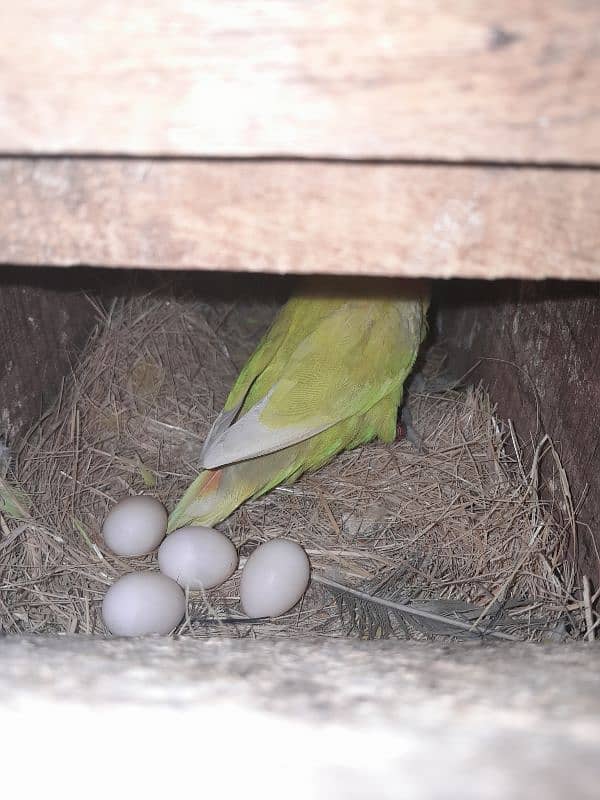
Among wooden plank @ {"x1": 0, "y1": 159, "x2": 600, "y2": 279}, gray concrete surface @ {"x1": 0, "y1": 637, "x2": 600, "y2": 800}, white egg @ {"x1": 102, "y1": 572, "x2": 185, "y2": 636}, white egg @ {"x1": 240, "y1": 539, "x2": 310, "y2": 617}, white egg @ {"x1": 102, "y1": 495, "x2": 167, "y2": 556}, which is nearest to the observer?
gray concrete surface @ {"x1": 0, "y1": 637, "x2": 600, "y2": 800}

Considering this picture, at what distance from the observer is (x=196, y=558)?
1.79 meters

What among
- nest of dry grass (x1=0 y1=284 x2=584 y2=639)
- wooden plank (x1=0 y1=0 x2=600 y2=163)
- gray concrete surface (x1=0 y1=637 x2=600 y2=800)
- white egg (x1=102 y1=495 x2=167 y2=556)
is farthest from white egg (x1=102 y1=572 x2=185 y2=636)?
wooden plank (x1=0 y1=0 x2=600 y2=163)

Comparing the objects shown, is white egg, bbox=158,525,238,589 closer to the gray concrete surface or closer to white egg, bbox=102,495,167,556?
white egg, bbox=102,495,167,556

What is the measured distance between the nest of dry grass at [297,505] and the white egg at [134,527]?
61mm

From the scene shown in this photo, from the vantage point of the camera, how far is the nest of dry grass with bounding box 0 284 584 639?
5.80ft

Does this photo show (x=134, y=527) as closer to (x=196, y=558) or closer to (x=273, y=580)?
(x=196, y=558)

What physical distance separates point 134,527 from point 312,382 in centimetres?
61

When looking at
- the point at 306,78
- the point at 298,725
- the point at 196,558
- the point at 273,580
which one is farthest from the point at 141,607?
the point at 306,78

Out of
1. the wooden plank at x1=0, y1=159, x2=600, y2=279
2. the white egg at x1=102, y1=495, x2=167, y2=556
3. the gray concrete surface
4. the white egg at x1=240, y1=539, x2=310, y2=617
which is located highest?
the wooden plank at x1=0, y1=159, x2=600, y2=279

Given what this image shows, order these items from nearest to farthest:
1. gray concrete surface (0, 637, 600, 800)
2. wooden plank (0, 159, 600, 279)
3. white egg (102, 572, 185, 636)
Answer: gray concrete surface (0, 637, 600, 800) → wooden plank (0, 159, 600, 279) → white egg (102, 572, 185, 636)

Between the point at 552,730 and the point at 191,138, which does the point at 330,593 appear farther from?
the point at 191,138

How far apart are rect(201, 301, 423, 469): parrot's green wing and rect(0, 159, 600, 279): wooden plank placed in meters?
1.00

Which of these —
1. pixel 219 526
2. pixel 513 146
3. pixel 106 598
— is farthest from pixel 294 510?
pixel 513 146

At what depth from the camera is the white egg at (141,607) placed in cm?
161
